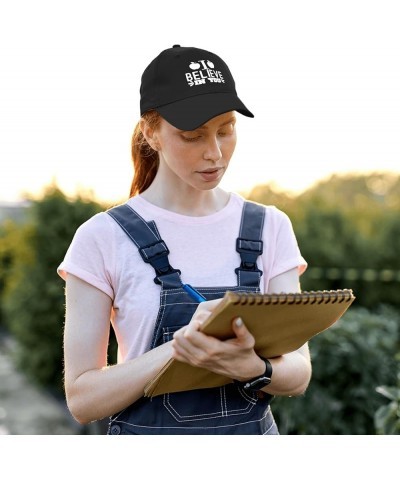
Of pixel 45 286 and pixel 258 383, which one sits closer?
pixel 258 383

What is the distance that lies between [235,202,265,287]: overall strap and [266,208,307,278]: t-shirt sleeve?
0.03 meters

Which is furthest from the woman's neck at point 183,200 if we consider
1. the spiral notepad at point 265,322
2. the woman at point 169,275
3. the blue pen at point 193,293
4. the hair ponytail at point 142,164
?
the spiral notepad at point 265,322

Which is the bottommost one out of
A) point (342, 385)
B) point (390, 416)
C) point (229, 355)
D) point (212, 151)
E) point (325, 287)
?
point (325, 287)

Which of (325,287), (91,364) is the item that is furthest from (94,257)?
(325,287)

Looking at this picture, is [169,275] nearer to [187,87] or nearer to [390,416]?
[187,87]

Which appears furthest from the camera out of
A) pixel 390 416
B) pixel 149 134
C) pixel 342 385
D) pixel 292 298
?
pixel 342 385

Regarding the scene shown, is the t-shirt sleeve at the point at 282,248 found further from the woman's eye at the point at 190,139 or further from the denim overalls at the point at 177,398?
the woman's eye at the point at 190,139

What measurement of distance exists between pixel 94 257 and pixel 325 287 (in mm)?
6149

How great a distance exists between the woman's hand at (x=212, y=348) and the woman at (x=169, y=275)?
75 millimetres

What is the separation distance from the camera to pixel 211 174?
1.66 meters

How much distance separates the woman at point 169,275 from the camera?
1.62 m

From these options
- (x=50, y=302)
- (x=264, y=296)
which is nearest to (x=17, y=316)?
(x=50, y=302)

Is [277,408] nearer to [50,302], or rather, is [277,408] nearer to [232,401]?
[232,401]

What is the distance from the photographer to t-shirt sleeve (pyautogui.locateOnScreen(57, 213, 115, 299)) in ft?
5.35
